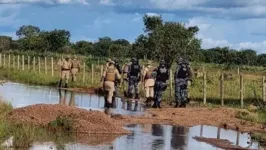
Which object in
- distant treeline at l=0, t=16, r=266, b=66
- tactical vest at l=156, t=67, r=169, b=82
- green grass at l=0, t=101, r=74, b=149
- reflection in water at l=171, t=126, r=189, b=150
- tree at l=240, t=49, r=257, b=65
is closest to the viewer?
green grass at l=0, t=101, r=74, b=149

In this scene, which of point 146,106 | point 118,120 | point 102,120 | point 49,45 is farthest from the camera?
point 49,45

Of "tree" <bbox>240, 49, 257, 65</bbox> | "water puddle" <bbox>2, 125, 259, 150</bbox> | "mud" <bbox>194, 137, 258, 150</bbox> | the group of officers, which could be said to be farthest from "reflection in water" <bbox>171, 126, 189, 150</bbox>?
"tree" <bbox>240, 49, 257, 65</bbox>

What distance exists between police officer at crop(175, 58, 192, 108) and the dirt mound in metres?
8.98

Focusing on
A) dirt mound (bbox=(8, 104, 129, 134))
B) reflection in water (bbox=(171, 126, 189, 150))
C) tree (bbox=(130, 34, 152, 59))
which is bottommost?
reflection in water (bbox=(171, 126, 189, 150))

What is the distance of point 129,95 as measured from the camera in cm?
3161

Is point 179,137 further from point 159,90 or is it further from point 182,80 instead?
point 159,90

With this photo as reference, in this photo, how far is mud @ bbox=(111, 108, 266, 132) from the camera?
20.4m

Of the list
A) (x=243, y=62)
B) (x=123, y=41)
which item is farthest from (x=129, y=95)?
(x=123, y=41)

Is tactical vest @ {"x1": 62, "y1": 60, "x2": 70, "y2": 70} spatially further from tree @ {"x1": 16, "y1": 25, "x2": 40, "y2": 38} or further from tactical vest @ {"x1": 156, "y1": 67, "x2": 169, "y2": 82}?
tree @ {"x1": 16, "y1": 25, "x2": 40, "y2": 38}

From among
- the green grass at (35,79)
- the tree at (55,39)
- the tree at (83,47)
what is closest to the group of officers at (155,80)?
the green grass at (35,79)

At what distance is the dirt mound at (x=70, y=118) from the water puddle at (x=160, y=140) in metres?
0.57

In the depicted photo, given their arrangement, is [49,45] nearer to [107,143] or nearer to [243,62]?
[243,62]

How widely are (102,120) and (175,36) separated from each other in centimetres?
3606

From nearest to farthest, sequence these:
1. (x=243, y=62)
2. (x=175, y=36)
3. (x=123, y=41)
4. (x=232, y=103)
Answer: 1. (x=232, y=103)
2. (x=175, y=36)
3. (x=243, y=62)
4. (x=123, y=41)
